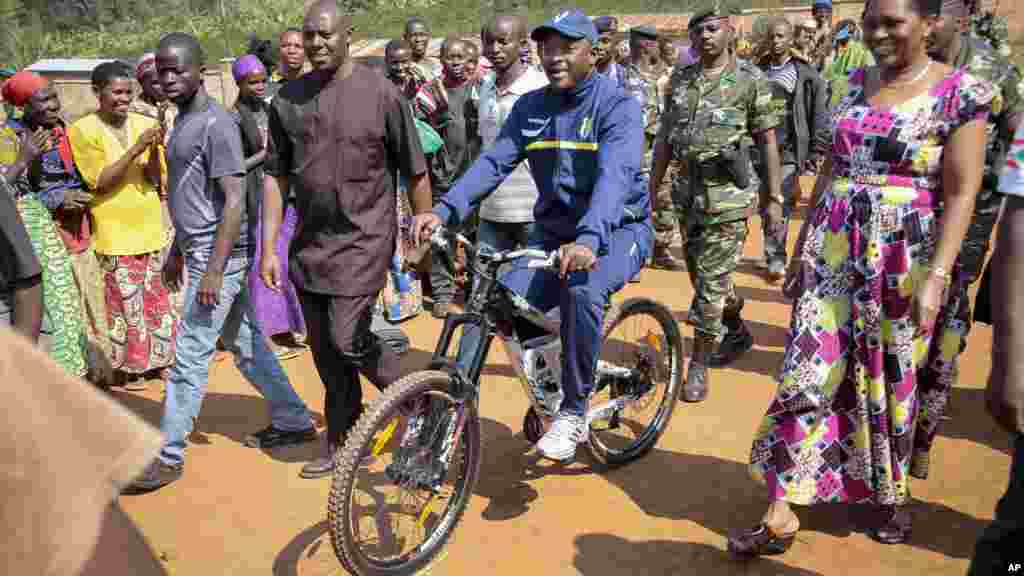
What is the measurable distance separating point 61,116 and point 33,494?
5837 millimetres

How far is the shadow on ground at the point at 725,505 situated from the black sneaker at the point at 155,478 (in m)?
2.28

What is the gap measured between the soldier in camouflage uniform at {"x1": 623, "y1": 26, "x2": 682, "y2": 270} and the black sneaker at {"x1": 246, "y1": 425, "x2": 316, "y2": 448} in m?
4.79

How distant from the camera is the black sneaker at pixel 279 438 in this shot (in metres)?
5.35

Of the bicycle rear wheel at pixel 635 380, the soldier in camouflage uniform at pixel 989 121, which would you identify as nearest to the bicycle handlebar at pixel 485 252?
the bicycle rear wheel at pixel 635 380

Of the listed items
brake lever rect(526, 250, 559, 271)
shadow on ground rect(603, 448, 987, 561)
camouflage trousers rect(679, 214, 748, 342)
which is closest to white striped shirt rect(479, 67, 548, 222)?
camouflage trousers rect(679, 214, 748, 342)

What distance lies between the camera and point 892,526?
392 centimetres

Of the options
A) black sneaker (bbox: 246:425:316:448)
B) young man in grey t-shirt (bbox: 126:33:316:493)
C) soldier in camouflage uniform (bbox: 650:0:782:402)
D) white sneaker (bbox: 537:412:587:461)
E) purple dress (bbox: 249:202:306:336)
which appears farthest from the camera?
purple dress (bbox: 249:202:306:336)

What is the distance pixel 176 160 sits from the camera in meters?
4.75

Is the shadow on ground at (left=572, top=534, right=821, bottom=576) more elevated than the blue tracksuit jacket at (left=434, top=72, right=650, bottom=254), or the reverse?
the blue tracksuit jacket at (left=434, top=72, right=650, bottom=254)

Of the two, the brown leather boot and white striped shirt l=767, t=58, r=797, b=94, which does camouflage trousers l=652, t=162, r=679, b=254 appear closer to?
white striped shirt l=767, t=58, r=797, b=94

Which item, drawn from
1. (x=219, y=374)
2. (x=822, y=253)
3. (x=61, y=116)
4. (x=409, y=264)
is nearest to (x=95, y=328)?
(x=219, y=374)

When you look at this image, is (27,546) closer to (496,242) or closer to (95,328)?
(496,242)

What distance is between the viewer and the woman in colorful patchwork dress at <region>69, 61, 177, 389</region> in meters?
5.90

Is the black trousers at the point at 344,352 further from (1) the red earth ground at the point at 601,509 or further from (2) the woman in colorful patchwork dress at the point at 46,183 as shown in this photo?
(2) the woman in colorful patchwork dress at the point at 46,183
